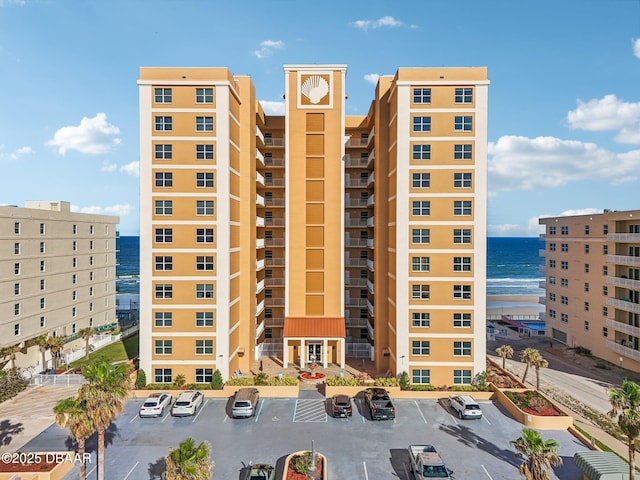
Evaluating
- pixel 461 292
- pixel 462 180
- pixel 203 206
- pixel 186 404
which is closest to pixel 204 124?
pixel 203 206

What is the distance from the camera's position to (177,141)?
36250 millimetres

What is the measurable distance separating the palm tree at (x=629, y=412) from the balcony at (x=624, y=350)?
26046 millimetres

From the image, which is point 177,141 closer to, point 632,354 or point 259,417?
point 259,417

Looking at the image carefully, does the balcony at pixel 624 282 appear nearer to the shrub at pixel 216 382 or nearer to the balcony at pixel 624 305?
the balcony at pixel 624 305

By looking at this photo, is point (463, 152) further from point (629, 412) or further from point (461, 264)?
point (629, 412)

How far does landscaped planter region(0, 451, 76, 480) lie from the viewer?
2117cm

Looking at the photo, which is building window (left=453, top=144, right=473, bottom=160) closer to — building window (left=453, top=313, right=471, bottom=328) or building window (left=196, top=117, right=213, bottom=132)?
building window (left=453, top=313, right=471, bottom=328)

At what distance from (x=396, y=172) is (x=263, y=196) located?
18.5 meters

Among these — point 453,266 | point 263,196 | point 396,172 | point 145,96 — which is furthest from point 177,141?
point 453,266

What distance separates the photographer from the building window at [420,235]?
35.8 metres

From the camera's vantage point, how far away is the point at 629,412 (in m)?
19.8

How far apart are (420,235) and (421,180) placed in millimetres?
5097

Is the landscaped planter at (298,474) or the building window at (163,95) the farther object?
the building window at (163,95)

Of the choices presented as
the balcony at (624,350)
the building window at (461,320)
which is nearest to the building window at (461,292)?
the building window at (461,320)
